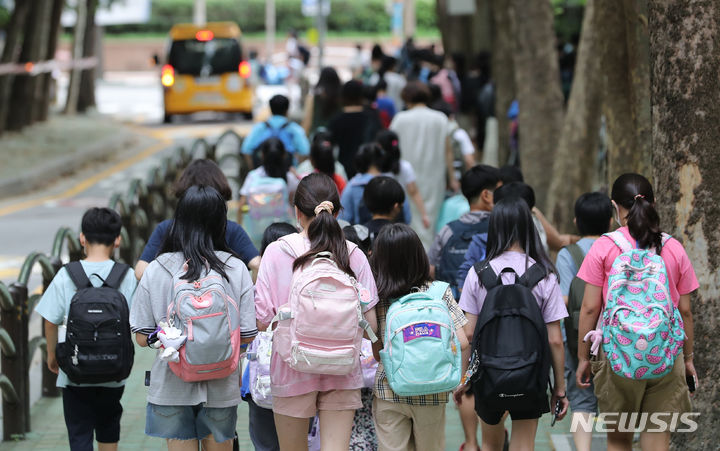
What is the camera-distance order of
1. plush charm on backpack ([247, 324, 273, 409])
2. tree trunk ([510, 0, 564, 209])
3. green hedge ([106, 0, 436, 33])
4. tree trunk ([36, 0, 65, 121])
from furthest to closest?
1. green hedge ([106, 0, 436, 33])
2. tree trunk ([36, 0, 65, 121])
3. tree trunk ([510, 0, 564, 209])
4. plush charm on backpack ([247, 324, 273, 409])

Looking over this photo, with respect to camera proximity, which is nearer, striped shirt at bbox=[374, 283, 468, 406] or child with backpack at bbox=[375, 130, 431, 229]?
striped shirt at bbox=[374, 283, 468, 406]

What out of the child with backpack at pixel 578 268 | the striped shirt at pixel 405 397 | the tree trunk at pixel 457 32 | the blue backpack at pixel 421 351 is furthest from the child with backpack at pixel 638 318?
A: the tree trunk at pixel 457 32

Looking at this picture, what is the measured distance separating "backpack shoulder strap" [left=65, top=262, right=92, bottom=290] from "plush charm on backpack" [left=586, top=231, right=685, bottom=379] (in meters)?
2.43

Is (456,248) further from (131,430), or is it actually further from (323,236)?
(131,430)

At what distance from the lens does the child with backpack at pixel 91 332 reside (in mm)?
5594

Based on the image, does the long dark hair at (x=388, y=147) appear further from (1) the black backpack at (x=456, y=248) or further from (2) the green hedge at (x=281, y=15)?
(2) the green hedge at (x=281, y=15)

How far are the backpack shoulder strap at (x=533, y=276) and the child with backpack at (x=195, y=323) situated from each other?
1.25 meters

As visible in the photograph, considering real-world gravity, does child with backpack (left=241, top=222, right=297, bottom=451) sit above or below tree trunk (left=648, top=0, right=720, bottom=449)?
below

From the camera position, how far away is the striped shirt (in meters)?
5.25

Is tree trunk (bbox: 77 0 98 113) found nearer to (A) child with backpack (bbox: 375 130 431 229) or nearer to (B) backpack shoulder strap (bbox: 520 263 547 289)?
(A) child with backpack (bbox: 375 130 431 229)

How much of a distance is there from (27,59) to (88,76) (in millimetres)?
7615

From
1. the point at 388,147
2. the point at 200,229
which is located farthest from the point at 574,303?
the point at 388,147

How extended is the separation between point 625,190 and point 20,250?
9.93 m

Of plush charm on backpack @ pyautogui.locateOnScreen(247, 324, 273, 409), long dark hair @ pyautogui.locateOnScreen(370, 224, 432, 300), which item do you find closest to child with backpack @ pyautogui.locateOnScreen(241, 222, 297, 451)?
plush charm on backpack @ pyautogui.locateOnScreen(247, 324, 273, 409)
